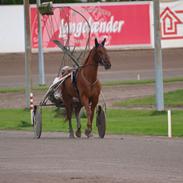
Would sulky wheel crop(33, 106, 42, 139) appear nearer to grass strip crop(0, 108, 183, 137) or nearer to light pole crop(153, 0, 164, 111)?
grass strip crop(0, 108, 183, 137)

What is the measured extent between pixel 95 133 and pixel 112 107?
439 inches

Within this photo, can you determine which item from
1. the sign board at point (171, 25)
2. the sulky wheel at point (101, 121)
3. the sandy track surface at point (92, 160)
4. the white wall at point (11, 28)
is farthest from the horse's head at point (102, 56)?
the sign board at point (171, 25)

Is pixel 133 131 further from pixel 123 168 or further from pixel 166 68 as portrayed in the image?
pixel 166 68

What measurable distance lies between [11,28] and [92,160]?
5175cm

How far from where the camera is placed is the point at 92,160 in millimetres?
16672

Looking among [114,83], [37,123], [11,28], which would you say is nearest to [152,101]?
[114,83]

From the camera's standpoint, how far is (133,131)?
2506 cm

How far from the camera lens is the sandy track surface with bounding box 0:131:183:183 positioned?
1393 centimetres

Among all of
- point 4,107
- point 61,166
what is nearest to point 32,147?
point 61,166

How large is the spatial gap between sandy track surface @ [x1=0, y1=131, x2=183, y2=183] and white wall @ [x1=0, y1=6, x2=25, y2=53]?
44.7 meters

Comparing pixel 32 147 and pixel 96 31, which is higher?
pixel 96 31

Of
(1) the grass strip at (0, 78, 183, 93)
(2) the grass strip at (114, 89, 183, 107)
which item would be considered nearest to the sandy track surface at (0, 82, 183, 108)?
(2) the grass strip at (114, 89, 183, 107)

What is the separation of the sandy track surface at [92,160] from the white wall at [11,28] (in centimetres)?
4473

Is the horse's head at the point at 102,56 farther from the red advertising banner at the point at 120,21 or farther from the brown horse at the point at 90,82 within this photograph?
the red advertising banner at the point at 120,21
